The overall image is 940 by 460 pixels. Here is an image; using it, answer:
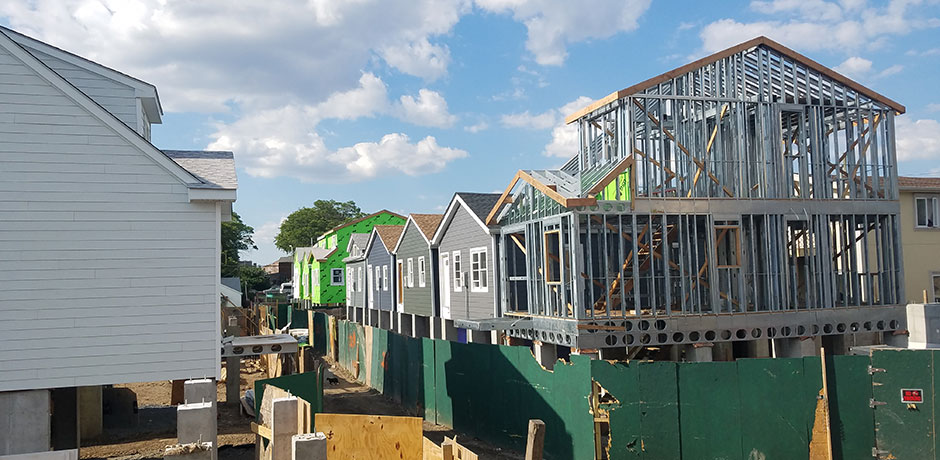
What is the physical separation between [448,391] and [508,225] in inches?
230

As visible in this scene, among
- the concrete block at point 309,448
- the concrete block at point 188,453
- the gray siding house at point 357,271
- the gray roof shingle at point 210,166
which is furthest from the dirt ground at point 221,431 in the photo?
the gray siding house at point 357,271

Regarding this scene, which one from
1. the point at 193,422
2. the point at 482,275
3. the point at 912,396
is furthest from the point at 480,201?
the point at 193,422

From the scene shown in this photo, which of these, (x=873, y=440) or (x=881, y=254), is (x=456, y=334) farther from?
(x=873, y=440)

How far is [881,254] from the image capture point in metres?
19.5

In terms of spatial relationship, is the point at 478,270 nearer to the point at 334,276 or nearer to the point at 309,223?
the point at 334,276

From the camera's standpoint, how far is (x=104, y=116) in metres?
12.5

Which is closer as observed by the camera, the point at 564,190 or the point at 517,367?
the point at 517,367

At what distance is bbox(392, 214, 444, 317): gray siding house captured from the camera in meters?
28.3

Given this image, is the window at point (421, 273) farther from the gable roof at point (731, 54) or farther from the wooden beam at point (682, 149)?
the wooden beam at point (682, 149)

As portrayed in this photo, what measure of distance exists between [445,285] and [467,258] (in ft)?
10.5

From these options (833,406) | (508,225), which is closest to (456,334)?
(508,225)

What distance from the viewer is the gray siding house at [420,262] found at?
92.7ft

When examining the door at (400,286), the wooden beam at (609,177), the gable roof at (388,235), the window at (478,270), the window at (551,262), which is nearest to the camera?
the wooden beam at (609,177)

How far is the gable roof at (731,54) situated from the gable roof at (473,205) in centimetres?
436
